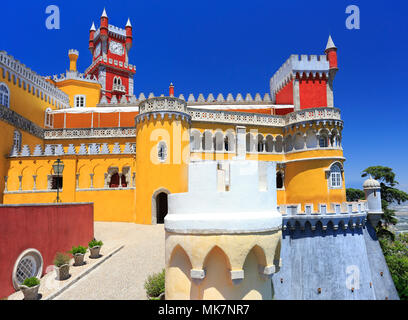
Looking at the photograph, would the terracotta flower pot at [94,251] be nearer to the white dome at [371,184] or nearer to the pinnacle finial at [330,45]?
the white dome at [371,184]

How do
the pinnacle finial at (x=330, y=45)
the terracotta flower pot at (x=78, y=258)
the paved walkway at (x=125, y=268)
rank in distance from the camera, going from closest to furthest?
the paved walkway at (x=125, y=268) < the terracotta flower pot at (x=78, y=258) < the pinnacle finial at (x=330, y=45)

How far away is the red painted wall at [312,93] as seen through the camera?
29984 millimetres

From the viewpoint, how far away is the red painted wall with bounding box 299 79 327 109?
30.0 m

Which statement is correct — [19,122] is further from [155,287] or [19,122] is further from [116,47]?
[116,47]

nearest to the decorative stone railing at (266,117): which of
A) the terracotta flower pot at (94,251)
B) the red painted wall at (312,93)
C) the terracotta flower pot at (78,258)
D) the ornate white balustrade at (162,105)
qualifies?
the ornate white balustrade at (162,105)

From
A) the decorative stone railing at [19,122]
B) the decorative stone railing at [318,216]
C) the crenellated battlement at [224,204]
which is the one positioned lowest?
the decorative stone railing at [318,216]

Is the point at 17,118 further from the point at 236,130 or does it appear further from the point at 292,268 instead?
the point at 292,268

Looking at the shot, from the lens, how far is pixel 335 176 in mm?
24953

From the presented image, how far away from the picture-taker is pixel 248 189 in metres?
6.58

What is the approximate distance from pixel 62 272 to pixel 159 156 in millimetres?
11652

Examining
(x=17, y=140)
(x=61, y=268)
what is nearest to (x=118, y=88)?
(x=17, y=140)

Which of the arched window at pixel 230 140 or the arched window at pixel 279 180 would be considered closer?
the arched window at pixel 230 140

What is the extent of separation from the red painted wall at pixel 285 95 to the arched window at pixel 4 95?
91.4 ft

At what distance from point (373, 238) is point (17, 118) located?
106 ft
